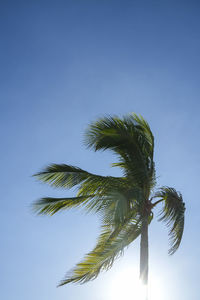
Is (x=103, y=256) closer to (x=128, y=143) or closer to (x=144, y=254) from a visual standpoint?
(x=144, y=254)

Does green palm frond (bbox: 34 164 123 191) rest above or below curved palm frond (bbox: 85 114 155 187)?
below

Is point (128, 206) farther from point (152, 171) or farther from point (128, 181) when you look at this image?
point (152, 171)

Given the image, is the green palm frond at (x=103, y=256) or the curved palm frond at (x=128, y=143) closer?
the green palm frond at (x=103, y=256)

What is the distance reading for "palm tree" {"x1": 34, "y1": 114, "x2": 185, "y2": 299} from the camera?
8430mm

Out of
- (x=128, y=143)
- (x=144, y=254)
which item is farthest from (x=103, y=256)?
(x=128, y=143)

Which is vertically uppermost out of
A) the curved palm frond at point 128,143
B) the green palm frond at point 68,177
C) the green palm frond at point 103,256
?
the curved palm frond at point 128,143

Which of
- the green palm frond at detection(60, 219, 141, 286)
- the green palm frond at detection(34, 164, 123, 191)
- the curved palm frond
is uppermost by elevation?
the curved palm frond

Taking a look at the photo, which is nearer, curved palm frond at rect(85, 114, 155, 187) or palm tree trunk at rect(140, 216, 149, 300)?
palm tree trunk at rect(140, 216, 149, 300)

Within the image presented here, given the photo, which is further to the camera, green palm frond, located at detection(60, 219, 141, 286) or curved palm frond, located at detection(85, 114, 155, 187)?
curved palm frond, located at detection(85, 114, 155, 187)

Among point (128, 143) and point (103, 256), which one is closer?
point (103, 256)

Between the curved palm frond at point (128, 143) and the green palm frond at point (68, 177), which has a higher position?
the curved palm frond at point (128, 143)

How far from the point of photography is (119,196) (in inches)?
344

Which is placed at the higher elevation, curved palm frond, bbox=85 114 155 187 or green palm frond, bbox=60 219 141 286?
curved palm frond, bbox=85 114 155 187

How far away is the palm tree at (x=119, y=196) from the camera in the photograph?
27.7 ft
